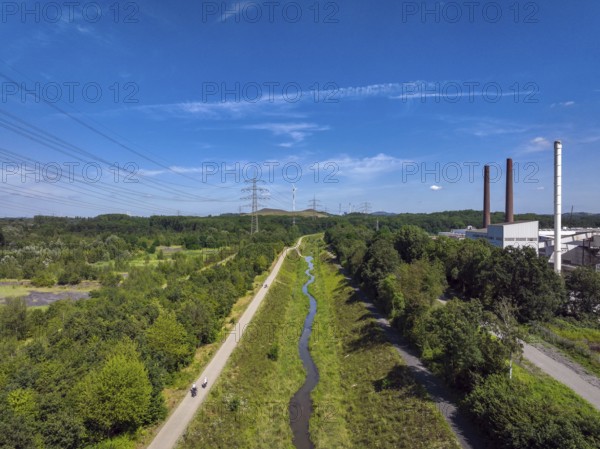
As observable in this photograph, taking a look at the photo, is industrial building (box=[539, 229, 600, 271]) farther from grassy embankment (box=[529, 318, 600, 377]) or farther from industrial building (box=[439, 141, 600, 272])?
grassy embankment (box=[529, 318, 600, 377])

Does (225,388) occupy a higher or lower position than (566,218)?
lower

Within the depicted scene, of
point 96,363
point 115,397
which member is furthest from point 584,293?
point 96,363

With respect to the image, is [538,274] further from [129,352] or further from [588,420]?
[129,352]

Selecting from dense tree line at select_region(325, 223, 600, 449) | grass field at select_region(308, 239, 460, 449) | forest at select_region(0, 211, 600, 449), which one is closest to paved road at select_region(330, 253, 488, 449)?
grass field at select_region(308, 239, 460, 449)

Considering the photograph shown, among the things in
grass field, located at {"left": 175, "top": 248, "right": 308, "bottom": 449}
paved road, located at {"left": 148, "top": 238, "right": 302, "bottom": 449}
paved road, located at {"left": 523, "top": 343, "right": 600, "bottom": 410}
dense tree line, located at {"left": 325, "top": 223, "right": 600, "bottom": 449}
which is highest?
dense tree line, located at {"left": 325, "top": 223, "right": 600, "bottom": 449}

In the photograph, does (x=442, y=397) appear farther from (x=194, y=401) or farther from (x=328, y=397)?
(x=194, y=401)

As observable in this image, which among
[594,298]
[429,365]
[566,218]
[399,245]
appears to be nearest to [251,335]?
[429,365]

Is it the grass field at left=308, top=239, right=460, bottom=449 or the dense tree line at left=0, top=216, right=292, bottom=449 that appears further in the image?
the grass field at left=308, top=239, right=460, bottom=449
